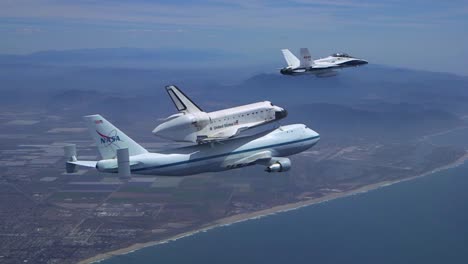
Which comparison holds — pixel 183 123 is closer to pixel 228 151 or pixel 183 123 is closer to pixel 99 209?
pixel 228 151

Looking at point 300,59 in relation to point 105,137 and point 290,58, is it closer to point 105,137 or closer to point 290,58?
point 290,58

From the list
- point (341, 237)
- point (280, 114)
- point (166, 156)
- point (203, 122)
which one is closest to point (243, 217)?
point (341, 237)

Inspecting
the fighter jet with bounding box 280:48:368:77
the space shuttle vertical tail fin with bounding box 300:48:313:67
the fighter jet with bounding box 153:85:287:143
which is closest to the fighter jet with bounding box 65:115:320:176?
the fighter jet with bounding box 153:85:287:143

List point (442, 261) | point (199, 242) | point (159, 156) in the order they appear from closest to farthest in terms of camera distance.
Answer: point (159, 156), point (442, 261), point (199, 242)

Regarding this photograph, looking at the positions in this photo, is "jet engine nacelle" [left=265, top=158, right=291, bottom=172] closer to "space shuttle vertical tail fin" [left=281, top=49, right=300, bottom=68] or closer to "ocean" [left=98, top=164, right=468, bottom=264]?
"space shuttle vertical tail fin" [left=281, top=49, right=300, bottom=68]

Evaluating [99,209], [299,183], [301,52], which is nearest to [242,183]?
[299,183]

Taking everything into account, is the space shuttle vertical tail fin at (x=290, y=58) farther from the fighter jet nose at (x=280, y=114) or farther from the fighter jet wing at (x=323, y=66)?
the fighter jet nose at (x=280, y=114)
